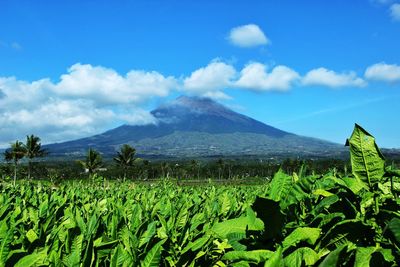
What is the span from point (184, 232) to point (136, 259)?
101 cm

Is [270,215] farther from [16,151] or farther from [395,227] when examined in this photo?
[16,151]

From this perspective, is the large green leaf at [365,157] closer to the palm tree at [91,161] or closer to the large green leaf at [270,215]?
the large green leaf at [270,215]

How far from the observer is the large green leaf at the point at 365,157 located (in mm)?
1851

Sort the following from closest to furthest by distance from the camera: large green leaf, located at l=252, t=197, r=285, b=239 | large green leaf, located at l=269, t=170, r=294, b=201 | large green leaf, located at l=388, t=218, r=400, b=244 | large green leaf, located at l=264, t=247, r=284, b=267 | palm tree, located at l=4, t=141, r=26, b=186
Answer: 1. large green leaf, located at l=264, t=247, r=284, b=267
2. large green leaf, located at l=388, t=218, r=400, b=244
3. large green leaf, located at l=252, t=197, r=285, b=239
4. large green leaf, located at l=269, t=170, r=294, b=201
5. palm tree, located at l=4, t=141, r=26, b=186

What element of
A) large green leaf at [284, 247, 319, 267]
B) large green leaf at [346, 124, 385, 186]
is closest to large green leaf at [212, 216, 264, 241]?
large green leaf at [284, 247, 319, 267]

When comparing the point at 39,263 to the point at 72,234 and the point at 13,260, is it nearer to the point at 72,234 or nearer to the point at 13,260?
the point at 13,260

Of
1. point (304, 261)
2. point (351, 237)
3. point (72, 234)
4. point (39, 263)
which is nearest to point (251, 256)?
point (304, 261)

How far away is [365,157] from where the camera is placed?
1915 mm

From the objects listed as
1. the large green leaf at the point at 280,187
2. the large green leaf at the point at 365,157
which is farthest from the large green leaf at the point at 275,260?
the large green leaf at the point at 280,187

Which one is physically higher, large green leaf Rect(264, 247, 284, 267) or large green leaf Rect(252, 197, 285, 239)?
large green leaf Rect(252, 197, 285, 239)

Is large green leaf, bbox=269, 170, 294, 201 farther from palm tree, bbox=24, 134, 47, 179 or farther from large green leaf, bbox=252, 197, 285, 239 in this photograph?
palm tree, bbox=24, 134, 47, 179

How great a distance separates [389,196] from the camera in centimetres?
204

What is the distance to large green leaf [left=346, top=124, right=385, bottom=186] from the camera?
1.85m

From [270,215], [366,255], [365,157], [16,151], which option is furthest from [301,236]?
[16,151]
